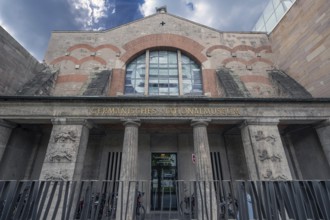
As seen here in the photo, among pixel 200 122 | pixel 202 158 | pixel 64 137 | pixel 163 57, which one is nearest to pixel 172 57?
pixel 163 57

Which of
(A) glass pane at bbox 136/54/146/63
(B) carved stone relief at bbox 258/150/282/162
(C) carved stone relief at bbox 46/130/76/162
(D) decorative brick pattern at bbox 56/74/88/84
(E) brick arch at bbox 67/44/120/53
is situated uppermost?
(E) brick arch at bbox 67/44/120/53

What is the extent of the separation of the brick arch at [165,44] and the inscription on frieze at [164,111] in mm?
5858

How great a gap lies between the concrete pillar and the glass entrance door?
4.80m

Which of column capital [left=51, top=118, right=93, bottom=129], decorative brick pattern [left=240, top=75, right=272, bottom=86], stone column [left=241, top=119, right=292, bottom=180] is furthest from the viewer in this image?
decorative brick pattern [left=240, top=75, right=272, bottom=86]

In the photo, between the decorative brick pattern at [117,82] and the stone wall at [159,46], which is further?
the stone wall at [159,46]

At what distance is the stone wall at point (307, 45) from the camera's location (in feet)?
31.8

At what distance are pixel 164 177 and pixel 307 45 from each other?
12.5 m

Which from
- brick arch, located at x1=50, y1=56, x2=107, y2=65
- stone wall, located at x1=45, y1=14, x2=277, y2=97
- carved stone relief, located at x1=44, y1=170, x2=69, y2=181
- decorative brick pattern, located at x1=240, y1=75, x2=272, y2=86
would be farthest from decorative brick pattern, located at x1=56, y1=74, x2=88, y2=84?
decorative brick pattern, located at x1=240, y1=75, x2=272, y2=86

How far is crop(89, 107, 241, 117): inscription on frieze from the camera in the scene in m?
8.45

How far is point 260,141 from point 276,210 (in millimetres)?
3927

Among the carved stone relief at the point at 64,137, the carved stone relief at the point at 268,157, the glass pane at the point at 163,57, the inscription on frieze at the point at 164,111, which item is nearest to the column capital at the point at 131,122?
the inscription on frieze at the point at 164,111

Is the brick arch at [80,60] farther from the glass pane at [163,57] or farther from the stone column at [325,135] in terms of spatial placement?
the stone column at [325,135]

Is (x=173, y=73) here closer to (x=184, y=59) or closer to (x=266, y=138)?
(x=184, y=59)

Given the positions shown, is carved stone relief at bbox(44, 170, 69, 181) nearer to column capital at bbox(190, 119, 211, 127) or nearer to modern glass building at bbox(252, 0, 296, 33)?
column capital at bbox(190, 119, 211, 127)
